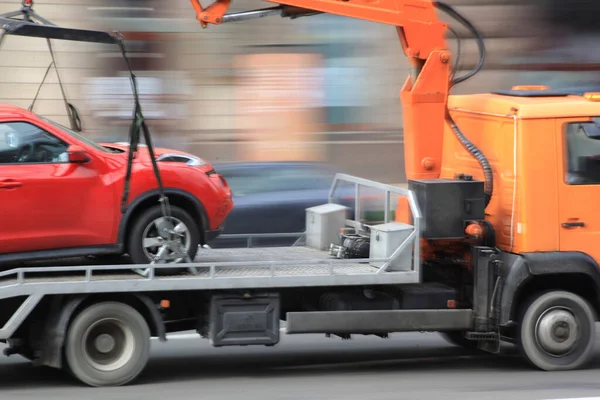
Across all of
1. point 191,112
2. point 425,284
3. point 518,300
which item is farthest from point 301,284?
point 191,112

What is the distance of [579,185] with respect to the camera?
→ 29.2 ft

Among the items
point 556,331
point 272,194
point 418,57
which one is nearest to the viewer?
point 556,331

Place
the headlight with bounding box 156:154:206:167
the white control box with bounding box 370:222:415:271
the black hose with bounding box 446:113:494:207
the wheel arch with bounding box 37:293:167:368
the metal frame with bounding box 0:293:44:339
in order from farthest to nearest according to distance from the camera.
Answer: the black hose with bounding box 446:113:494:207 → the headlight with bounding box 156:154:206:167 → the white control box with bounding box 370:222:415:271 → the wheel arch with bounding box 37:293:167:368 → the metal frame with bounding box 0:293:44:339

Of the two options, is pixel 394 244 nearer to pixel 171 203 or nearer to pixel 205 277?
pixel 205 277

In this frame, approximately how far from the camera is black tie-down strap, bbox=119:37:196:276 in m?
8.43

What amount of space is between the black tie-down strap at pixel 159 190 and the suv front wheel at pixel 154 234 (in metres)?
0.04

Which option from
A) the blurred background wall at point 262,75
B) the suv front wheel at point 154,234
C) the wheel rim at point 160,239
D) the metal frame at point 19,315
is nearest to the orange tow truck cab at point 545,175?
the suv front wheel at point 154,234

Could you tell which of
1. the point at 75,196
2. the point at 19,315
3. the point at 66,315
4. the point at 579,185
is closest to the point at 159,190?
the point at 75,196

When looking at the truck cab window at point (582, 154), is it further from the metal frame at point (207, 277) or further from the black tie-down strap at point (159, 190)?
the black tie-down strap at point (159, 190)

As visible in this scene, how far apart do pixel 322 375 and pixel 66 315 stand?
232cm

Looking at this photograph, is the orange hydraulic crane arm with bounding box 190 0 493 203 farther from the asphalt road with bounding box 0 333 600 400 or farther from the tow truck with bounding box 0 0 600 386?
the asphalt road with bounding box 0 333 600 400

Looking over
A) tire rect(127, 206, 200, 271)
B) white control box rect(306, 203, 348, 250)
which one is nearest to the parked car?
white control box rect(306, 203, 348, 250)

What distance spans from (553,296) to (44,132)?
452cm

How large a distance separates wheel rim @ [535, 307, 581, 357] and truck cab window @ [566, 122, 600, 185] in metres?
1.15
